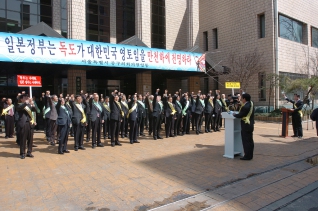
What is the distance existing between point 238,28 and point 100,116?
1657 cm

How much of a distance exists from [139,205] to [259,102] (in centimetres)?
1790

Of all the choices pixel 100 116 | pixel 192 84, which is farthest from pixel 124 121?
pixel 192 84

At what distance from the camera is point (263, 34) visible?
→ 20078mm

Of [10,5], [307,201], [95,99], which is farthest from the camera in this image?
[10,5]

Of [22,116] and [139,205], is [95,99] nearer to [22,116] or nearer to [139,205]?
[22,116]

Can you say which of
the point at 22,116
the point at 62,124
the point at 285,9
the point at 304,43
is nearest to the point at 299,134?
the point at 62,124

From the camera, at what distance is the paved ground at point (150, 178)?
14.5 feet

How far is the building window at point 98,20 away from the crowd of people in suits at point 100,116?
824 cm

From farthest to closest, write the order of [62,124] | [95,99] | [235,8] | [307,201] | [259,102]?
1. [235,8]
2. [259,102]
3. [95,99]
4. [62,124]
5. [307,201]

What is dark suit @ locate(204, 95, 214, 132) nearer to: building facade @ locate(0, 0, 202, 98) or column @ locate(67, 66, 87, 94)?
building facade @ locate(0, 0, 202, 98)

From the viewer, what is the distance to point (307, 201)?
14.9 ft

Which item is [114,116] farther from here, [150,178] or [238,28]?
[238,28]

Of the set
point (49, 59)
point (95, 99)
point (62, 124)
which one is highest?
point (49, 59)

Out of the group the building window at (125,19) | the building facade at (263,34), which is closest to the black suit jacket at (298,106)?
the building facade at (263,34)
